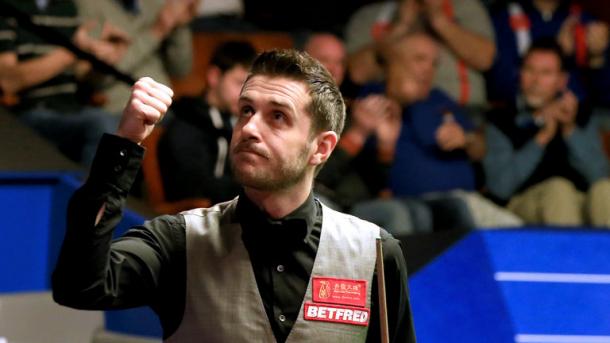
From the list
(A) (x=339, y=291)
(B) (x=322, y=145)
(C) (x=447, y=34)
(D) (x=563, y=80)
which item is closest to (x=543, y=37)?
(D) (x=563, y=80)

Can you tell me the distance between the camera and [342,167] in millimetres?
4082

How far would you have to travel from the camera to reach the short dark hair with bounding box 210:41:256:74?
12.6 feet

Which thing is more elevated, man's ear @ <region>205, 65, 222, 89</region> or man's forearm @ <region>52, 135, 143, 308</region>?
man's forearm @ <region>52, 135, 143, 308</region>

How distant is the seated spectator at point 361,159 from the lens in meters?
3.97

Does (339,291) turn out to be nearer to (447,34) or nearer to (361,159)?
(361,159)

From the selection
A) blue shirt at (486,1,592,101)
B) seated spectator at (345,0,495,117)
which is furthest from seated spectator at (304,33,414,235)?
blue shirt at (486,1,592,101)

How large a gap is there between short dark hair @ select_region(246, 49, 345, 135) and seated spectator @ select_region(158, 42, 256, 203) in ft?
5.78

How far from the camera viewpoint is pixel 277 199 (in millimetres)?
Answer: 1757

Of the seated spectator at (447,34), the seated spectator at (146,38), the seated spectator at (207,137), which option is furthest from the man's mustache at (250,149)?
the seated spectator at (447,34)

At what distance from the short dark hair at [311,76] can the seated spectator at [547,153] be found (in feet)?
8.98

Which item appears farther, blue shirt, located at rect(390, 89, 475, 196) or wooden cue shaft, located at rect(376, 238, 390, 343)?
blue shirt, located at rect(390, 89, 475, 196)

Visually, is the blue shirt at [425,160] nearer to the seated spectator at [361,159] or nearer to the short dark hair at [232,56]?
the seated spectator at [361,159]

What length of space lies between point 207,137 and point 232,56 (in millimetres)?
355

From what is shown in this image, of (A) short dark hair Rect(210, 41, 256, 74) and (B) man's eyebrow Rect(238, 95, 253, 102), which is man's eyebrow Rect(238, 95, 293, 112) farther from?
(A) short dark hair Rect(210, 41, 256, 74)
